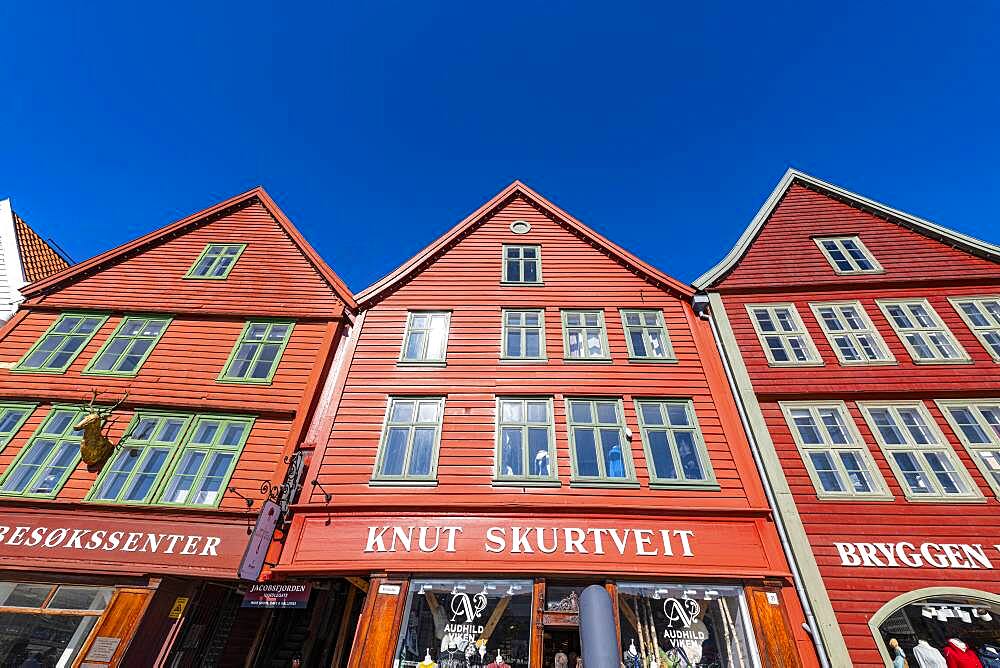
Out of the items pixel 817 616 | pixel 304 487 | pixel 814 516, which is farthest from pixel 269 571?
pixel 814 516

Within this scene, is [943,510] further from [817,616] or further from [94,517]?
[94,517]

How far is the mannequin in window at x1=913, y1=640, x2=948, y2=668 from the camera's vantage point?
8.70m

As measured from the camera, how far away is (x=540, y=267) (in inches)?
630

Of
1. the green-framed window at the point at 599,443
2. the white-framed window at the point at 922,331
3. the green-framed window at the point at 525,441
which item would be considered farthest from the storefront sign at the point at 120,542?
the white-framed window at the point at 922,331

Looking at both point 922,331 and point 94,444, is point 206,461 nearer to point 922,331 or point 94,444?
point 94,444

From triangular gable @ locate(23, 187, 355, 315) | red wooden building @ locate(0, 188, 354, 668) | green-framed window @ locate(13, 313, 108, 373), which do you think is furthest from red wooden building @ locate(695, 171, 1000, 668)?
green-framed window @ locate(13, 313, 108, 373)

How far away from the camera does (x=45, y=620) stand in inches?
378

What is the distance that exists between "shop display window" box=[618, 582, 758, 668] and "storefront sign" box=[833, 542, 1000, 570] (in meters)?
2.45

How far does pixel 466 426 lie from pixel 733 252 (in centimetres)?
1036

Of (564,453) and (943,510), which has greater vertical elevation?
(564,453)

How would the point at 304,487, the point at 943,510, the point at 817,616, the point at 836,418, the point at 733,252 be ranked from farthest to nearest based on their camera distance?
the point at 733,252, the point at 836,418, the point at 304,487, the point at 943,510, the point at 817,616

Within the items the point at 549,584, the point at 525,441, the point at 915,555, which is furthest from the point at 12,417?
the point at 915,555

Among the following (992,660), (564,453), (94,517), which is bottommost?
(992,660)

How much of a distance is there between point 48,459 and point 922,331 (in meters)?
22.6
